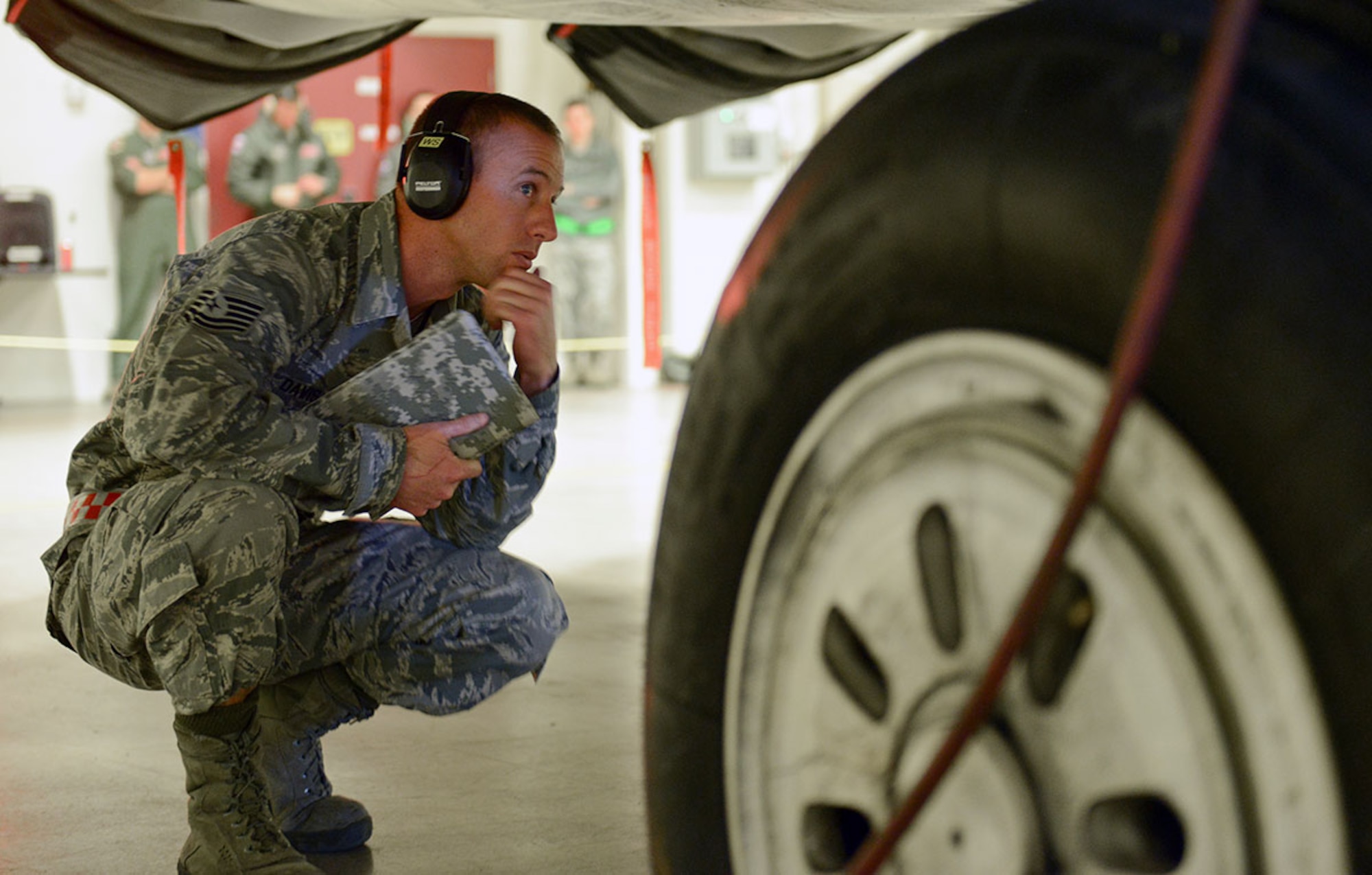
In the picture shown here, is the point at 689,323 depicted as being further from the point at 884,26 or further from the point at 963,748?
the point at 963,748

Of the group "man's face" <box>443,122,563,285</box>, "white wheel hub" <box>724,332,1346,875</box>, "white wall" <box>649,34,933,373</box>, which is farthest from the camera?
"white wall" <box>649,34,933,373</box>

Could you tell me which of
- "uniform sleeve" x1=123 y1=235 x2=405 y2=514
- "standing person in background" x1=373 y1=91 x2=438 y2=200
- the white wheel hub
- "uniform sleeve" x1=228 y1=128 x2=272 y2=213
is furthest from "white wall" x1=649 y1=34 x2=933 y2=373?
the white wheel hub

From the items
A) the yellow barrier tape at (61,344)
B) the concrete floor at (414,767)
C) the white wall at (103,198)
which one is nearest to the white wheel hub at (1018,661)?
the concrete floor at (414,767)

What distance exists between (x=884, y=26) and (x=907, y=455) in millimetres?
2399

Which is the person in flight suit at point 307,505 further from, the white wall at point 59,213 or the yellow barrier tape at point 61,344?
the white wall at point 59,213

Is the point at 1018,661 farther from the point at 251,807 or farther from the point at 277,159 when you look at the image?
the point at 277,159

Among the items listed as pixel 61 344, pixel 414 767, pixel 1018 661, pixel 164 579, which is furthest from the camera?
pixel 61 344

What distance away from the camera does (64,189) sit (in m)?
8.66

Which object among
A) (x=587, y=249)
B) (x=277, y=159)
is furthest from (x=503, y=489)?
(x=587, y=249)

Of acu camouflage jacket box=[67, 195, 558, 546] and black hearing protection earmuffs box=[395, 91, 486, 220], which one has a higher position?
black hearing protection earmuffs box=[395, 91, 486, 220]

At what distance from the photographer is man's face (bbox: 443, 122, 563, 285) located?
1.84 metres

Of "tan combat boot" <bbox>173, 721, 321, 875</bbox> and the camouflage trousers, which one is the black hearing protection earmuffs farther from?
"tan combat boot" <bbox>173, 721, 321, 875</bbox>

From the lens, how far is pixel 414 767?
209 centimetres

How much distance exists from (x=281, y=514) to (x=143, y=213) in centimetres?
769
